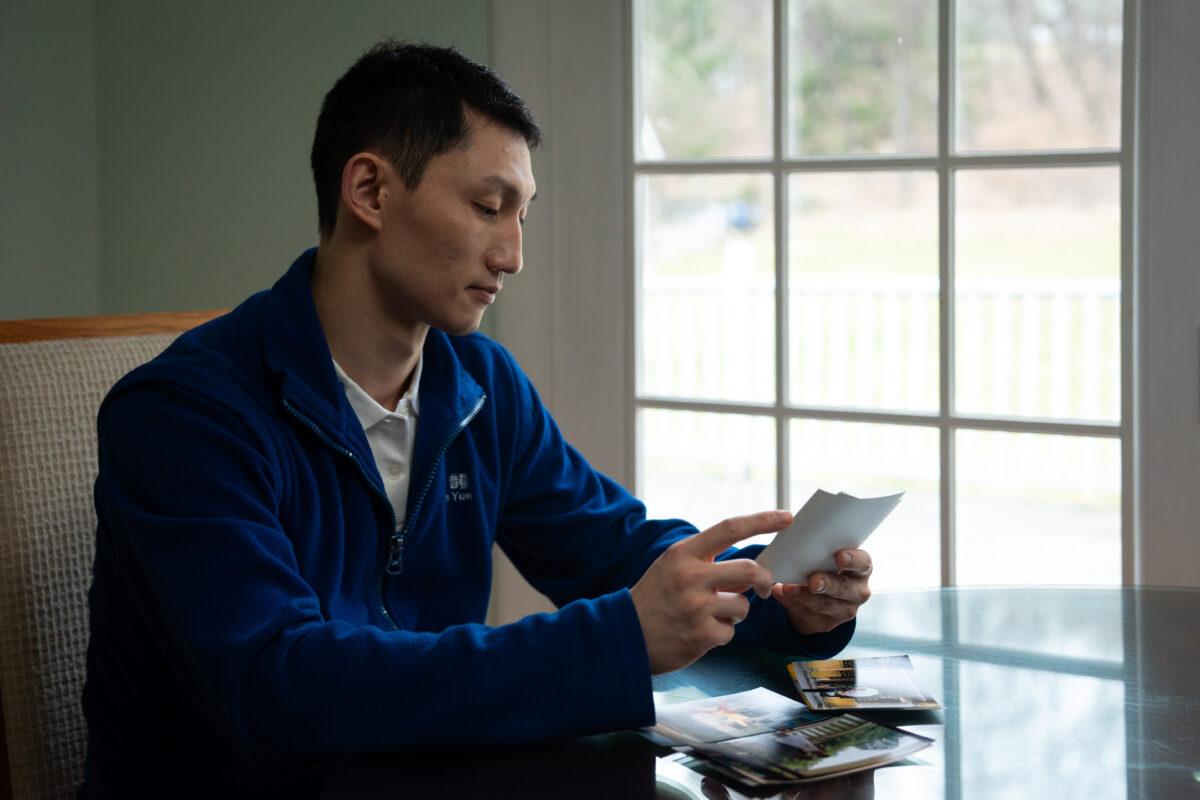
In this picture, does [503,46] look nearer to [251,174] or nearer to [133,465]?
[251,174]

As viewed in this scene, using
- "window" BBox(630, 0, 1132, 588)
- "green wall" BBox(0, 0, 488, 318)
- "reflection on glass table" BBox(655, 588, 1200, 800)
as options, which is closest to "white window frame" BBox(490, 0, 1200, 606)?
"window" BBox(630, 0, 1132, 588)

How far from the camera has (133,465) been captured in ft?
3.77

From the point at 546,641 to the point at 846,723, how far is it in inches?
10.4

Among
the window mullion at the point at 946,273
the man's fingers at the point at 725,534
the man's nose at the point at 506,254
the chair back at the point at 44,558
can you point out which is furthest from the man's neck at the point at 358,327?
the window mullion at the point at 946,273

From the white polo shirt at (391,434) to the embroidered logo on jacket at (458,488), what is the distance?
6 centimetres

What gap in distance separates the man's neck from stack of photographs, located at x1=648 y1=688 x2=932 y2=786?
50cm

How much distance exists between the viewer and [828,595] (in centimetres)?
130

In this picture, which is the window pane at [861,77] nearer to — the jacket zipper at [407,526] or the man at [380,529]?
the man at [380,529]

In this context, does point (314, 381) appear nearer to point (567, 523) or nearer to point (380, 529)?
point (380, 529)

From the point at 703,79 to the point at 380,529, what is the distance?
4.40 feet

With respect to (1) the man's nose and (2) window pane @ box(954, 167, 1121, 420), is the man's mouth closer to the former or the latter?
(1) the man's nose

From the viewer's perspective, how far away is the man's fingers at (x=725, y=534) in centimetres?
112

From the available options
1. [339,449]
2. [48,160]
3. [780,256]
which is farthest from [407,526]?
[48,160]

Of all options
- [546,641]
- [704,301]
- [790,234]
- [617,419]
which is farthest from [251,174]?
[704,301]
